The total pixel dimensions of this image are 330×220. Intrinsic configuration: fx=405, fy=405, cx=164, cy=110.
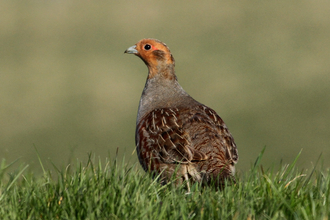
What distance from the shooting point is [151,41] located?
6.70 meters

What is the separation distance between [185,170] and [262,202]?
1.49m

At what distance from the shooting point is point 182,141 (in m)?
5.05

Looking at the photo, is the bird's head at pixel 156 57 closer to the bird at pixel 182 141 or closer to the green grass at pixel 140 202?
the bird at pixel 182 141

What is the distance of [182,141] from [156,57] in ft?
6.80

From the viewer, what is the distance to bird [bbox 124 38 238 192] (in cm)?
482

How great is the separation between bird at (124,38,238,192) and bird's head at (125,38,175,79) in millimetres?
387

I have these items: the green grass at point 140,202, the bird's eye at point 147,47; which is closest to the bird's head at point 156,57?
the bird's eye at point 147,47

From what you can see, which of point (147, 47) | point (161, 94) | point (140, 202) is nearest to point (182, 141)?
point (161, 94)

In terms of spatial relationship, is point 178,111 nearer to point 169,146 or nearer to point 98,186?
point 169,146

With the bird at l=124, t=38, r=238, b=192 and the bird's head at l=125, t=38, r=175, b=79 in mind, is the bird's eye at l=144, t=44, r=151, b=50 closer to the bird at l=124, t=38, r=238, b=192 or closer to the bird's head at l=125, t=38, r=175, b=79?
the bird's head at l=125, t=38, r=175, b=79

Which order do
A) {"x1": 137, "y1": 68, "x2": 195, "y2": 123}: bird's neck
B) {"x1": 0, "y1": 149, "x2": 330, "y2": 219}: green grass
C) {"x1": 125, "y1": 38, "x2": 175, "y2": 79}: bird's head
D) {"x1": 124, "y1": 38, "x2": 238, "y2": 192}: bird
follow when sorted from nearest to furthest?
{"x1": 0, "y1": 149, "x2": 330, "y2": 219}: green grass < {"x1": 124, "y1": 38, "x2": 238, "y2": 192}: bird < {"x1": 137, "y1": 68, "x2": 195, "y2": 123}: bird's neck < {"x1": 125, "y1": 38, "x2": 175, "y2": 79}: bird's head

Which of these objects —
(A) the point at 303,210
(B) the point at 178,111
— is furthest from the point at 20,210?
(B) the point at 178,111

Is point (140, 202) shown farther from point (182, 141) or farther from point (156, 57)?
point (156, 57)

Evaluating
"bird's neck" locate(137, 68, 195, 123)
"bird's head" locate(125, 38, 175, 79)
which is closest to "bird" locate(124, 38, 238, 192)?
"bird's neck" locate(137, 68, 195, 123)
